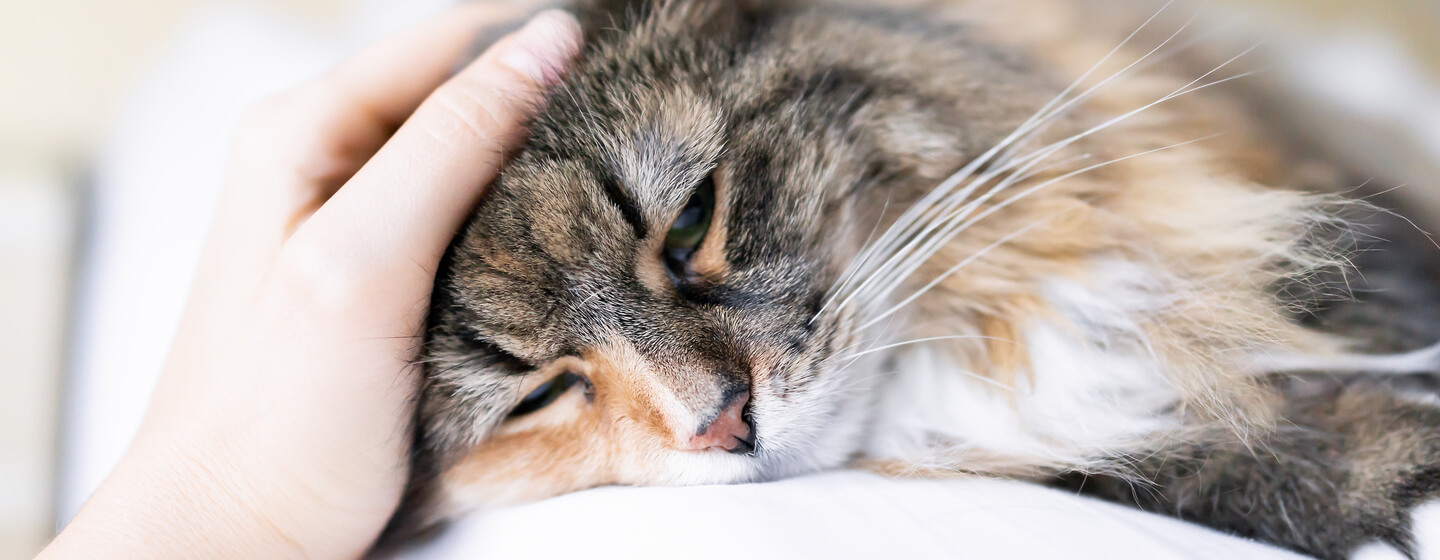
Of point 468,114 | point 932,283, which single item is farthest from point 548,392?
point 932,283

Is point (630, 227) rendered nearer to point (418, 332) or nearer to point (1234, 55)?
point (418, 332)

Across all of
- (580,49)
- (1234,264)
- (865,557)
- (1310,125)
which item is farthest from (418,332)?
(1310,125)

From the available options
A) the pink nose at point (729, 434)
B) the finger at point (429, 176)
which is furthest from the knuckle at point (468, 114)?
the pink nose at point (729, 434)

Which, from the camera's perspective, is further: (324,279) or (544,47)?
(544,47)

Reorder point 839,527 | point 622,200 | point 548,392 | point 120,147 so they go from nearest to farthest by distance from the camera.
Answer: point 839,527 → point 622,200 → point 548,392 → point 120,147

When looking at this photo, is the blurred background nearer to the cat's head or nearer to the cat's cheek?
the cat's head

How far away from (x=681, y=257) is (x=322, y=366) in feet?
1.42

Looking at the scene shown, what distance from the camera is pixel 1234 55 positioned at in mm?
958

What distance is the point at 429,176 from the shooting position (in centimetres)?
83

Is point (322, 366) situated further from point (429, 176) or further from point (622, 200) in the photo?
point (622, 200)

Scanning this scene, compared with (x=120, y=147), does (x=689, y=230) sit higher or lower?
higher

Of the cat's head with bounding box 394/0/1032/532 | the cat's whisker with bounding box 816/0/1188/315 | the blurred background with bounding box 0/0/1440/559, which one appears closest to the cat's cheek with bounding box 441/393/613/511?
the cat's head with bounding box 394/0/1032/532

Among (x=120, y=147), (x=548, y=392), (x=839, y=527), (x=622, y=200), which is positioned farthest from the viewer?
(x=120, y=147)

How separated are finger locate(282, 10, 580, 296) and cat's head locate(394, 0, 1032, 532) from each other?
0.11 ft
